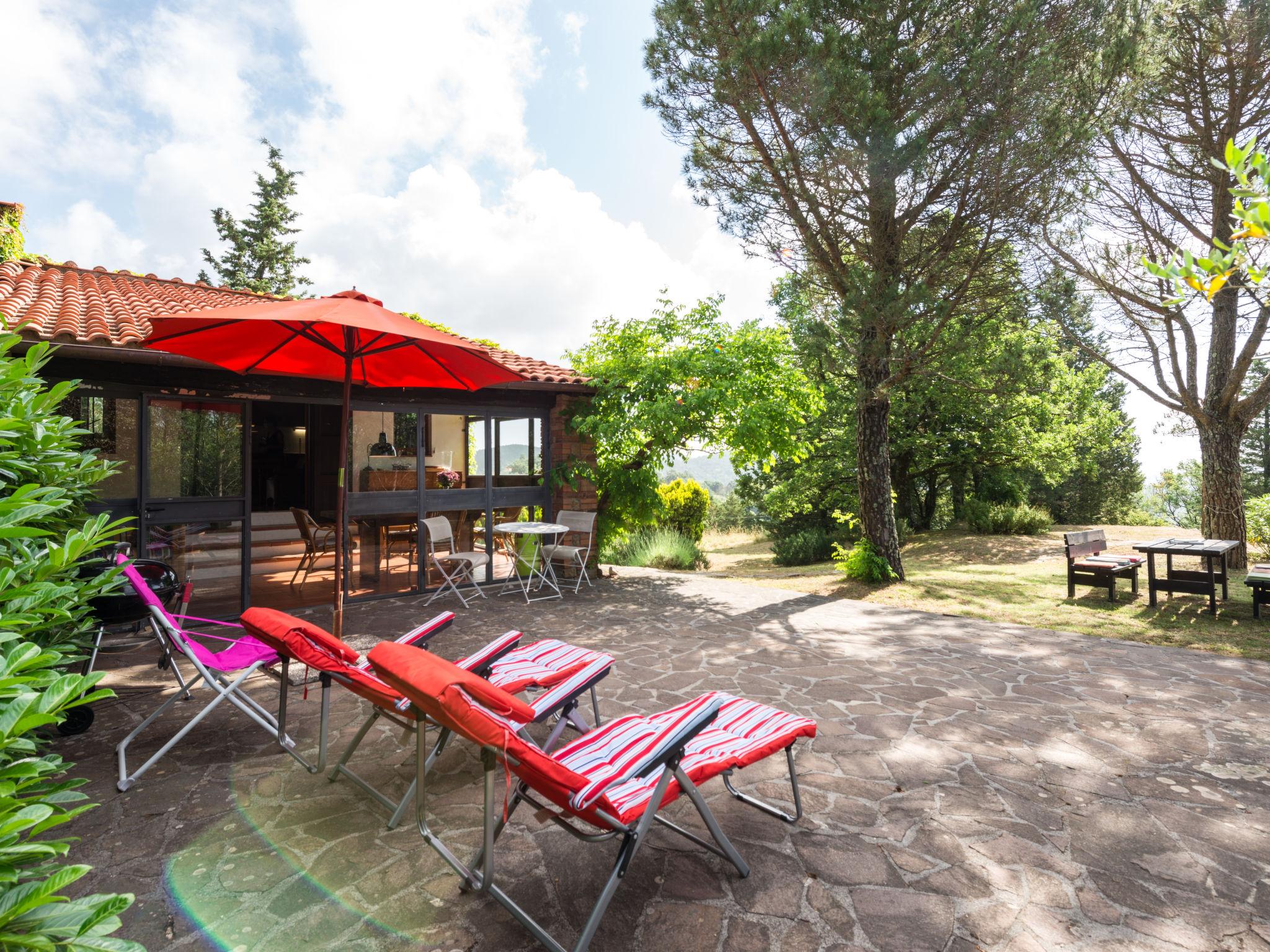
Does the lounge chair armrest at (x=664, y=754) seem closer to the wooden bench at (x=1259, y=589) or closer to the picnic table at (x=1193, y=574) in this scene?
the picnic table at (x=1193, y=574)

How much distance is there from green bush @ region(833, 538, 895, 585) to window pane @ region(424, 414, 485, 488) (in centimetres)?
568

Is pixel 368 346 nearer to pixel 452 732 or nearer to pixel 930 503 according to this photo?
pixel 452 732

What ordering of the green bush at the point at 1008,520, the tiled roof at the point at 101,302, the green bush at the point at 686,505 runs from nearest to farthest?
the tiled roof at the point at 101,302
the green bush at the point at 686,505
the green bush at the point at 1008,520

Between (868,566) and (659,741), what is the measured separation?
7.81 m

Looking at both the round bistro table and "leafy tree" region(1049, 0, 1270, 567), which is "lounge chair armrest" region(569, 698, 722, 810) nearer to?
the round bistro table

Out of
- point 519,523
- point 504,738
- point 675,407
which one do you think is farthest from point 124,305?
point 504,738

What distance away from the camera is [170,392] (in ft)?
20.6

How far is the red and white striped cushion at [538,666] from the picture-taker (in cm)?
358

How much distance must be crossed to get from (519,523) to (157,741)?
4701 millimetres

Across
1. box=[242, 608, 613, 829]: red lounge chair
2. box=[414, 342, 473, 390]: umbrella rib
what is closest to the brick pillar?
box=[414, 342, 473, 390]: umbrella rib

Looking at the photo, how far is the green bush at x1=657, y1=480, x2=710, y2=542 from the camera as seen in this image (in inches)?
571

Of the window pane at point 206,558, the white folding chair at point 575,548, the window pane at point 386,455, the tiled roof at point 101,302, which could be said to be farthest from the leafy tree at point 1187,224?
the window pane at point 206,558

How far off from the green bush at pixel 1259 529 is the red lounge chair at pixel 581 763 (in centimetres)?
1306

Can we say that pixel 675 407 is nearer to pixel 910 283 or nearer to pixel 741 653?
pixel 910 283
